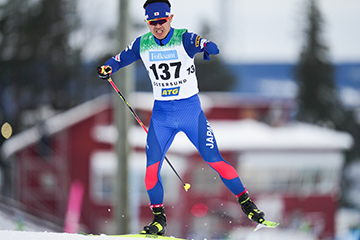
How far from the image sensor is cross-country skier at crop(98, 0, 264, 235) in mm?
3174

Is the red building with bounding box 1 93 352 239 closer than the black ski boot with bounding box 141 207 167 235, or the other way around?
the black ski boot with bounding box 141 207 167 235

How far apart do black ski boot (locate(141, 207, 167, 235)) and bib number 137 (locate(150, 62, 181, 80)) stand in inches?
44.7

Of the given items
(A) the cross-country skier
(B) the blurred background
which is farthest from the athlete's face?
(B) the blurred background

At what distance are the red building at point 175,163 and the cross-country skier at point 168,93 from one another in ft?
42.2

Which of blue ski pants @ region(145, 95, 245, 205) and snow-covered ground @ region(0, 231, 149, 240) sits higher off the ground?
blue ski pants @ region(145, 95, 245, 205)

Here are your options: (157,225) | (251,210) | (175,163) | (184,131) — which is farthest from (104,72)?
(175,163)

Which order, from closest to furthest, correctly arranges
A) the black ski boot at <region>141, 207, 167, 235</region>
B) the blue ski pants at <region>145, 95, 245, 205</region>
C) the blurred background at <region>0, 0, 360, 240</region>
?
the blue ski pants at <region>145, 95, 245, 205</region>, the black ski boot at <region>141, 207, 167, 235</region>, the blurred background at <region>0, 0, 360, 240</region>

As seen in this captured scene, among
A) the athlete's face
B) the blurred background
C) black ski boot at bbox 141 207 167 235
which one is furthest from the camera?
the blurred background

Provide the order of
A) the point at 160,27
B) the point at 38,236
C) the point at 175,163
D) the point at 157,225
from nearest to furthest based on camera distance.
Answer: the point at 160,27 → the point at 38,236 → the point at 157,225 → the point at 175,163

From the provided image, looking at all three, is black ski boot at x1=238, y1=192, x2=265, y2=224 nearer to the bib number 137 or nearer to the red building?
the bib number 137

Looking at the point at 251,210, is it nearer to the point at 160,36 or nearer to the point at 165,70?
the point at 165,70

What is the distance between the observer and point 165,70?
3.21 metres

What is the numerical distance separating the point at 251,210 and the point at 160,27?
1.64 m

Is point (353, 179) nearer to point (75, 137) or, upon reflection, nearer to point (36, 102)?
point (75, 137)
